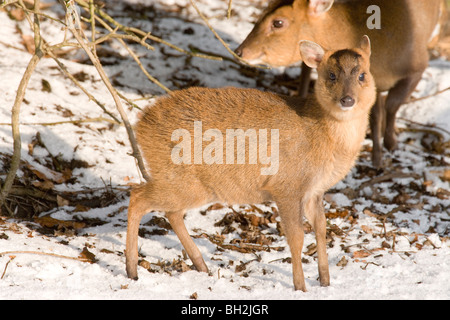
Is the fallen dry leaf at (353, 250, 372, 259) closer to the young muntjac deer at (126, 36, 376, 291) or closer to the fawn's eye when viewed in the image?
the young muntjac deer at (126, 36, 376, 291)

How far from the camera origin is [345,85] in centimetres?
393

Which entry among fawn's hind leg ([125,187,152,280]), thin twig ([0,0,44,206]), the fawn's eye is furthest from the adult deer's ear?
fawn's hind leg ([125,187,152,280])

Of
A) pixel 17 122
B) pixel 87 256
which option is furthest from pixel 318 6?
pixel 87 256

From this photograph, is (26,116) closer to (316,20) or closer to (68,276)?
(68,276)

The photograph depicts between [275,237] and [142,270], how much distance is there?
1223 millimetres

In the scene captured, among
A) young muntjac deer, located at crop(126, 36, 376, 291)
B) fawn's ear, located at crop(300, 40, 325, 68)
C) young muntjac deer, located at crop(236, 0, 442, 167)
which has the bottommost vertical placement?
young muntjac deer, located at crop(126, 36, 376, 291)

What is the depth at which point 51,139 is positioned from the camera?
219 inches

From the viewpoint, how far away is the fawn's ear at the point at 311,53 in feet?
14.2

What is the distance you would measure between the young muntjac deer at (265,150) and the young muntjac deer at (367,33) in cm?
206

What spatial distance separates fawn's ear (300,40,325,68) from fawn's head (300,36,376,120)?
0.19 metres

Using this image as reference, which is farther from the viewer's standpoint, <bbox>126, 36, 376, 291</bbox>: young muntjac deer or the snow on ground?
<bbox>126, 36, 376, 291</bbox>: young muntjac deer

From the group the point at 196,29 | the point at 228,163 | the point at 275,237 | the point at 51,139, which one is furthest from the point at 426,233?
the point at 196,29

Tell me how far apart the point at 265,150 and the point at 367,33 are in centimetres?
273

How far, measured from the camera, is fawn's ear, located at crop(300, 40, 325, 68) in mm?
4316
